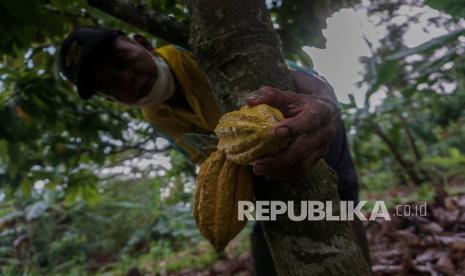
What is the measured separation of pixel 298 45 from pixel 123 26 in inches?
27.7

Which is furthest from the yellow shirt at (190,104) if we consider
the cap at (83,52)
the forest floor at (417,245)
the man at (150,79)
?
the forest floor at (417,245)

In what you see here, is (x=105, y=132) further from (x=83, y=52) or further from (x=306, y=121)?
(x=306, y=121)

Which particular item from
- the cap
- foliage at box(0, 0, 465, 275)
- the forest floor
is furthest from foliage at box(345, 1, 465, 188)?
the cap

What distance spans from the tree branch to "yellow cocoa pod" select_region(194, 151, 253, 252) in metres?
0.39

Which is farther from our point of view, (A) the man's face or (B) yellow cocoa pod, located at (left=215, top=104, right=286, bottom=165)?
(A) the man's face

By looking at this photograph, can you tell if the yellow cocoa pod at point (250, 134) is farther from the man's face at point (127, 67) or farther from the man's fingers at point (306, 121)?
the man's face at point (127, 67)

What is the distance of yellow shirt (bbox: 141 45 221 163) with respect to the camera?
53.4 inches

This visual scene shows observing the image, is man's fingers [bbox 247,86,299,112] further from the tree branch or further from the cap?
the cap

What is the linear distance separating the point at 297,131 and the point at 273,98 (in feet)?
0.31

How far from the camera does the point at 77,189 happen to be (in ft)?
7.61

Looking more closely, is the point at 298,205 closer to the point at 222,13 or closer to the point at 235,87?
the point at 235,87

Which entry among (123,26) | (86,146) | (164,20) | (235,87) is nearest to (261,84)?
(235,87)

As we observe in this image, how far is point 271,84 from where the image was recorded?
32.3 inches

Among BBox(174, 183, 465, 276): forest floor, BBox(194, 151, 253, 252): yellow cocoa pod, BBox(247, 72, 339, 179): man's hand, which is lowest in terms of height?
BBox(174, 183, 465, 276): forest floor
